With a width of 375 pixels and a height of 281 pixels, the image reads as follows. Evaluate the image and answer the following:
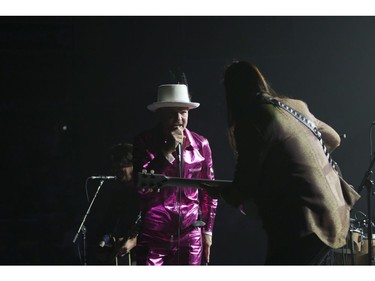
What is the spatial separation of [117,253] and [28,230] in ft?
3.40

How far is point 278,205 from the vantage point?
9.04 feet

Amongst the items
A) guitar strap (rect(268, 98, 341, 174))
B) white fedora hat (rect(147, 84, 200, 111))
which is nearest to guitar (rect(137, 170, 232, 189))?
white fedora hat (rect(147, 84, 200, 111))

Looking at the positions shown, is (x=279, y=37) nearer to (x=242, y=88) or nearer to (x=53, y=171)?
(x=242, y=88)

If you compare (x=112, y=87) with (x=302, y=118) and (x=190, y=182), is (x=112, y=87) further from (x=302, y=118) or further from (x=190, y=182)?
(x=302, y=118)

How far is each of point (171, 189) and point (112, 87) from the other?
146 cm

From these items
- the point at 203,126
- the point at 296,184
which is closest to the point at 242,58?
the point at 203,126

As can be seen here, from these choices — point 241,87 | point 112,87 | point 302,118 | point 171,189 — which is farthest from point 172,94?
point 302,118

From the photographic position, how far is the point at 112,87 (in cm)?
474

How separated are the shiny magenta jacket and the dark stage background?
1039 mm

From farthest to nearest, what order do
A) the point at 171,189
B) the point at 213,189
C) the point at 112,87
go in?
the point at 112,87, the point at 171,189, the point at 213,189

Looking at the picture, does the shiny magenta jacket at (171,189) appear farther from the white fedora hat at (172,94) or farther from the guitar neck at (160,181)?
the white fedora hat at (172,94)

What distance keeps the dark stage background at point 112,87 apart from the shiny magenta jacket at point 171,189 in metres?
1.04

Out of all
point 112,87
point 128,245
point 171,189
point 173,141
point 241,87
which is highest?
point 112,87

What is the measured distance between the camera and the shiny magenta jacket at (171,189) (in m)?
3.62
